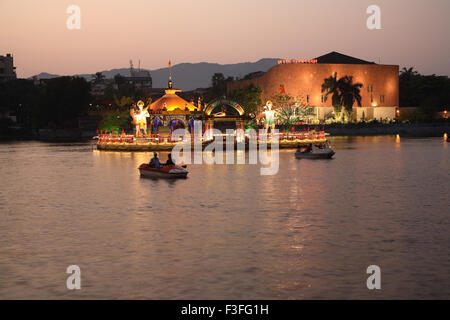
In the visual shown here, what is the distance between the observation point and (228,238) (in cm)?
1834

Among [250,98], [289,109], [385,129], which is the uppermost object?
[250,98]

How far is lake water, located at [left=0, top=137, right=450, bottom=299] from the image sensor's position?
13.1 m

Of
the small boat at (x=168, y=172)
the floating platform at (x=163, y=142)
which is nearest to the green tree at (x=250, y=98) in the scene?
the floating platform at (x=163, y=142)

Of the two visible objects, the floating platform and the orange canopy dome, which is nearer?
the floating platform

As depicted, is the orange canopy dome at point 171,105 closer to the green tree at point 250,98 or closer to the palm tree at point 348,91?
the green tree at point 250,98

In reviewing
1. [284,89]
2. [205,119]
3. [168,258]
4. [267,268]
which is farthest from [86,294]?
[284,89]

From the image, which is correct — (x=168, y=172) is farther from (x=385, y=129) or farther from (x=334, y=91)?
(x=385, y=129)

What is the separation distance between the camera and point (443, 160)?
170 feet

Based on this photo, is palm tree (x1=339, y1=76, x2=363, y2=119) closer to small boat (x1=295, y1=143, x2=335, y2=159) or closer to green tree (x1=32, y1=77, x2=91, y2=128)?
green tree (x1=32, y1=77, x2=91, y2=128)

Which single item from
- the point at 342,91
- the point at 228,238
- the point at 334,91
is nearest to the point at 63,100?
the point at 334,91

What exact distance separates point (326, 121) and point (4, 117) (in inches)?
3277

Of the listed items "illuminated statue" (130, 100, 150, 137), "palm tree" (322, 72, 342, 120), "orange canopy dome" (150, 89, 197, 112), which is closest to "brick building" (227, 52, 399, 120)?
"palm tree" (322, 72, 342, 120)
